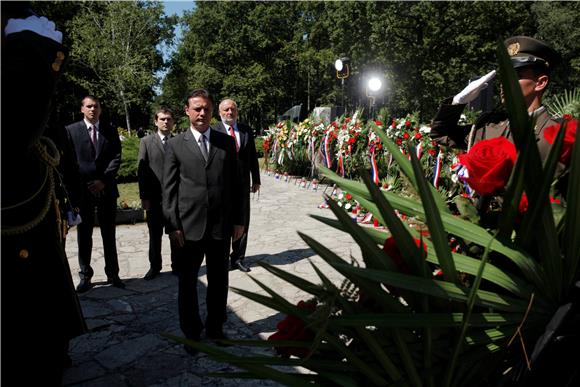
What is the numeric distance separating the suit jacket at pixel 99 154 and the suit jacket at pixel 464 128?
3731 mm

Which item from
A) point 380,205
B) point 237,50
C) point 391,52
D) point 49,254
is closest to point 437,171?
point 49,254

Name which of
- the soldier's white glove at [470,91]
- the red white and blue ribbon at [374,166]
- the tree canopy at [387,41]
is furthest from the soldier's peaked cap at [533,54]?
the tree canopy at [387,41]

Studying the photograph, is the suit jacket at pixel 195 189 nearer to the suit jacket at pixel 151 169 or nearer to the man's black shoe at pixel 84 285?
the suit jacket at pixel 151 169

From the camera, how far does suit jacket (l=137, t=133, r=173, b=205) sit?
493 cm

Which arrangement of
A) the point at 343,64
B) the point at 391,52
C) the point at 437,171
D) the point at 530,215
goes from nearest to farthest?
the point at 530,215 < the point at 437,171 < the point at 343,64 < the point at 391,52

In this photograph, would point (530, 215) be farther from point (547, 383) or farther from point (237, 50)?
point (237, 50)

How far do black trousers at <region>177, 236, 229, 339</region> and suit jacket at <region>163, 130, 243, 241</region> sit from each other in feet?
0.36

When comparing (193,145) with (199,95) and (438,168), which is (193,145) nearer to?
(199,95)

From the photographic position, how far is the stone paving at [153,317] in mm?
3023

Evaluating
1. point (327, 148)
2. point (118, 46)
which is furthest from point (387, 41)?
point (327, 148)

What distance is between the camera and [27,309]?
6.33 ft

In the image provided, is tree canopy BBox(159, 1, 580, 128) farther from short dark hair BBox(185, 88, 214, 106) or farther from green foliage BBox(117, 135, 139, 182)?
short dark hair BBox(185, 88, 214, 106)

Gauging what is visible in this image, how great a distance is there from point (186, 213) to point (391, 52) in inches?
1134

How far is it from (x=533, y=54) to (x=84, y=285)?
4.56 metres
